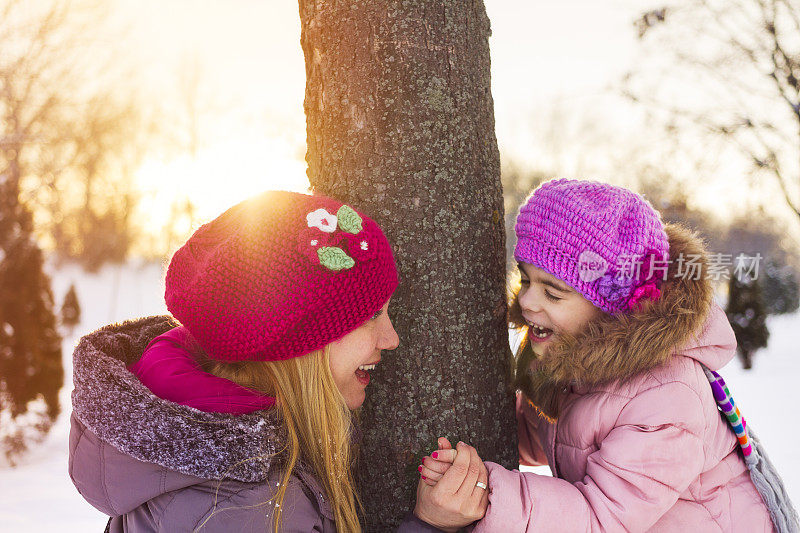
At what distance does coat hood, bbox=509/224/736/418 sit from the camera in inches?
73.1

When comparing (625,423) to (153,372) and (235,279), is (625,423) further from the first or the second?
(153,372)

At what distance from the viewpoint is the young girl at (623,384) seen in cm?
172

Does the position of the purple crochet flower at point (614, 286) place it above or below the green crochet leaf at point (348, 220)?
below

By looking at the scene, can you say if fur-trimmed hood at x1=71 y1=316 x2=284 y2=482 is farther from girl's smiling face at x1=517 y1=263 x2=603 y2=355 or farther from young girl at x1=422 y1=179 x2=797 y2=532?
girl's smiling face at x1=517 y1=263 x2=603 y2=355

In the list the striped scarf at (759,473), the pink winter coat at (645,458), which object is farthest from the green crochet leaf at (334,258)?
the striped scarf at (759,473)

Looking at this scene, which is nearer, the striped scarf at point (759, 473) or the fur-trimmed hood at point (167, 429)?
the fur-trimmed hood at point (167, 429)

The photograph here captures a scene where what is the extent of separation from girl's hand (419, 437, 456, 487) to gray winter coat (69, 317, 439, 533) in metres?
0.37

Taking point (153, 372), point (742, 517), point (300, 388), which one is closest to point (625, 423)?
point (742, 517)

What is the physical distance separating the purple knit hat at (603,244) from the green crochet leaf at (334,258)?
2.37ft

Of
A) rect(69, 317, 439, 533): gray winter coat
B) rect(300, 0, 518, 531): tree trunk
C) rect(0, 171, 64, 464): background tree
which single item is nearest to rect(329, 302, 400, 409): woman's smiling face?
rect(300, 0, 518, 531): tree trunk

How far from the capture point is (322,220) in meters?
1.60

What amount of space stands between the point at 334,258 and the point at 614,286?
91 centimetres

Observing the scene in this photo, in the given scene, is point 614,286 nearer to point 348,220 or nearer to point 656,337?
point 656,337

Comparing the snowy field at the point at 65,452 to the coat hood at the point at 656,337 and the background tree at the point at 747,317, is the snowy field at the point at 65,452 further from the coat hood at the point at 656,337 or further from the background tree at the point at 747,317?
the coat hood at the point at 656,337
